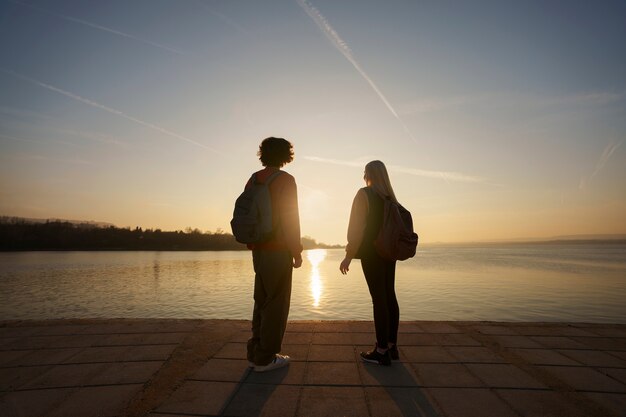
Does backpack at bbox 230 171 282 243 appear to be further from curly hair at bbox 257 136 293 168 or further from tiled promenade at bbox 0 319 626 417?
tiled promenade at bbox 0 319 626 417

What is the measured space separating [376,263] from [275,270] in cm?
114

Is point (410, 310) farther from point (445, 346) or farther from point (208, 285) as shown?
point (208, 285)

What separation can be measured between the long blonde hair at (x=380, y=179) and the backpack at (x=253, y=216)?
1249 millimetres

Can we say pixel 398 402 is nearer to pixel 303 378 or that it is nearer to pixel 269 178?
pixel 303 378

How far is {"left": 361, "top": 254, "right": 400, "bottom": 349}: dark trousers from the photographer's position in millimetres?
3885

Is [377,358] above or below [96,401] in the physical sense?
above

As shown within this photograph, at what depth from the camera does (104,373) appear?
365cm

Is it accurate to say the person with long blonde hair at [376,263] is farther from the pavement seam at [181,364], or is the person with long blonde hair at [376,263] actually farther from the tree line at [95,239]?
the tree line at [95,239]

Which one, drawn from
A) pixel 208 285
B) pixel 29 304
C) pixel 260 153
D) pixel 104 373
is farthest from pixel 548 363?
pixel 208 285

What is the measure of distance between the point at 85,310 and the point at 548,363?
1618 centimetres

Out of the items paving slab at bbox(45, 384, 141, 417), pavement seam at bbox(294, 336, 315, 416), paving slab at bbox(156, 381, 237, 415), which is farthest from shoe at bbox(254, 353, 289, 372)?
paving slab at bbox(45, 384, 141, 417)

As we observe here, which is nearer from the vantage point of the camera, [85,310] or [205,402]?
[205,402]

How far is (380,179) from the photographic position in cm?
412

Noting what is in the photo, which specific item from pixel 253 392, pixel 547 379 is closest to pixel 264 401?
pixel 253 392
